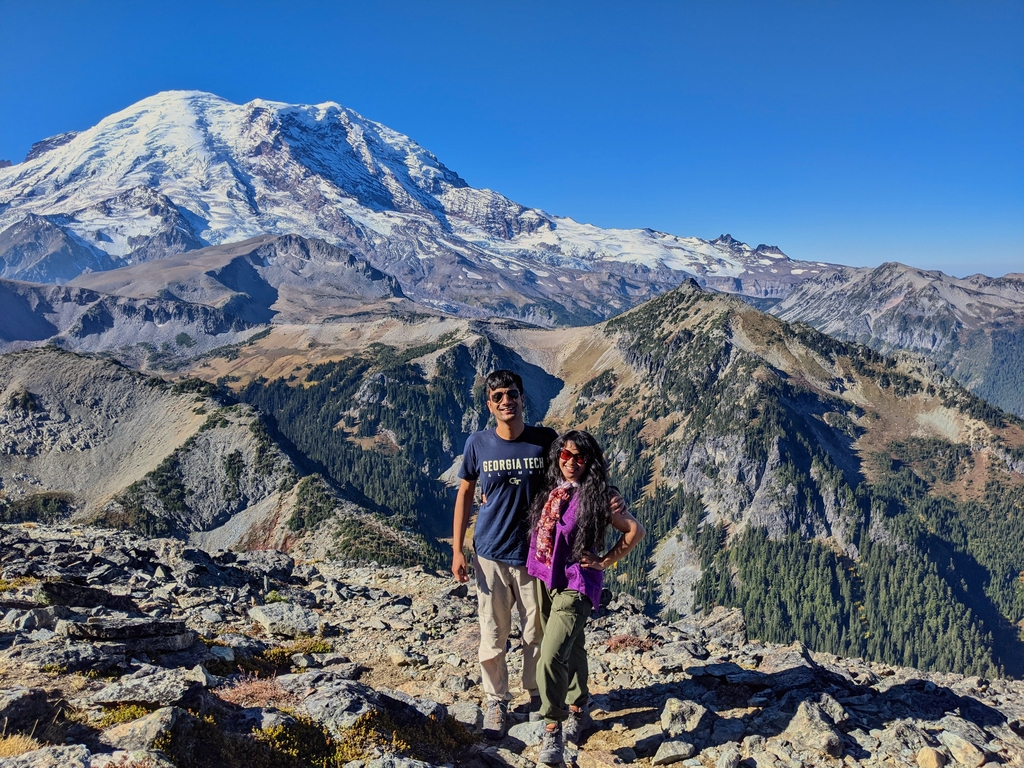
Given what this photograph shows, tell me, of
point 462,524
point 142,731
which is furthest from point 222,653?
point 462,524

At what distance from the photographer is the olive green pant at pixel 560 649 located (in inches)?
427

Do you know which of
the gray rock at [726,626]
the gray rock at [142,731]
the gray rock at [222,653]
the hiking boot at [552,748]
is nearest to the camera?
the gray rock at [142,731]

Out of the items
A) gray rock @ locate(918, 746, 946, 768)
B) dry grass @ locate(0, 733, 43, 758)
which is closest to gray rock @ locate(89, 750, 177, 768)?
dry grass @ locate(0, 733, 43, 758)

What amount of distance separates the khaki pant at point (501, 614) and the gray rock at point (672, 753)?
2.82m

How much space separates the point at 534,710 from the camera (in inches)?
501

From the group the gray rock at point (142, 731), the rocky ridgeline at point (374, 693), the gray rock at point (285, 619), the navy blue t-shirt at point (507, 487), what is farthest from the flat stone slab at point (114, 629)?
the navy blue t-shirt at point (507, 487)

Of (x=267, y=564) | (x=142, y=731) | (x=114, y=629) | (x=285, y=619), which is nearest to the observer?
(x=142, y=731)

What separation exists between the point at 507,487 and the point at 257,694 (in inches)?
247

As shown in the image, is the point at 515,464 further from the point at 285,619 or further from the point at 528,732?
the point at 285,619

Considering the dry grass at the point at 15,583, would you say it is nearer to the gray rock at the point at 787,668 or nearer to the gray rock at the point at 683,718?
the gray rock at the point at 683,718

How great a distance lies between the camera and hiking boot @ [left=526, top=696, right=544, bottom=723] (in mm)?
12148

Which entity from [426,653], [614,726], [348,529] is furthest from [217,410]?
[614,726]

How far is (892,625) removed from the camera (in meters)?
162

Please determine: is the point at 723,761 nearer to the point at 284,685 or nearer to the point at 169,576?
the point at 284,685
